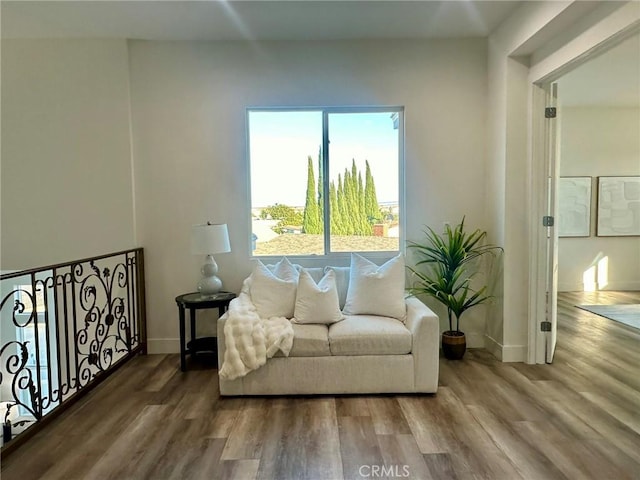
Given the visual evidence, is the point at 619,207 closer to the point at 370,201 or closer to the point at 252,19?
the point at 370,201

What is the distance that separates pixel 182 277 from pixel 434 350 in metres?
2.41

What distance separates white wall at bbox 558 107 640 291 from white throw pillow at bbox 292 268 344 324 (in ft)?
16.8

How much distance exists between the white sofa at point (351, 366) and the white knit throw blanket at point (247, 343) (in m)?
0.07

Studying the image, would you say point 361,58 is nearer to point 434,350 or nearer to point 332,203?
point 332,203

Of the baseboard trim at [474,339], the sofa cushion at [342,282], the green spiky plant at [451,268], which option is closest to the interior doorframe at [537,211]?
the green spiky plant at [451,268]

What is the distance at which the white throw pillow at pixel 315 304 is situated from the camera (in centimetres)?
320

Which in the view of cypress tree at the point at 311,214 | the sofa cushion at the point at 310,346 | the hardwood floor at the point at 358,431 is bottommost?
the hardwood floor at the point at 358,431

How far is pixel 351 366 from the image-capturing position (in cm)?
295

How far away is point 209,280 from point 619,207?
21.8ft

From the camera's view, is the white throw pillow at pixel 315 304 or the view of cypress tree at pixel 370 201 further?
the view of cypress tree at pixel 370 201

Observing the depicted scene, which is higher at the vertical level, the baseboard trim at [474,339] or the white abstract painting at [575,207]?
the white abstract painting at [575,207]

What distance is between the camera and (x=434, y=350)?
9.66ft

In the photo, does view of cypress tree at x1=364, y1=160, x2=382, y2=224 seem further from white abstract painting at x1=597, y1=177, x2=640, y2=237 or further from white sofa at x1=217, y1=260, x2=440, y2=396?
white abstract painting at x1=597, y1=177, x2=640, y2=237

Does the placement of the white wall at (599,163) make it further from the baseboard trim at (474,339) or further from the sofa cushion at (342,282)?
the sofa cushion at (342,282)
